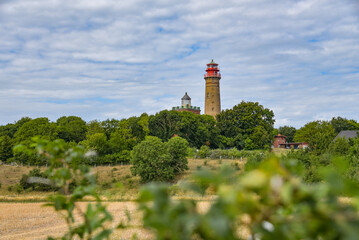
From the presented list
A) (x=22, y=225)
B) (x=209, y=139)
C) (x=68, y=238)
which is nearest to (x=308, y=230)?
(x=68, y=238)

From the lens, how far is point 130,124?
188 feet

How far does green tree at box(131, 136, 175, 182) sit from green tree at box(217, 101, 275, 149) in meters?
23.4

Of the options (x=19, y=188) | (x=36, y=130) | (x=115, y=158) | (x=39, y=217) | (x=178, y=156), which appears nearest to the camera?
(x=39, y=217)

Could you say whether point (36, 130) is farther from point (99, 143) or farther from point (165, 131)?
point (165, 131)

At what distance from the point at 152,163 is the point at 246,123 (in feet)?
93.1

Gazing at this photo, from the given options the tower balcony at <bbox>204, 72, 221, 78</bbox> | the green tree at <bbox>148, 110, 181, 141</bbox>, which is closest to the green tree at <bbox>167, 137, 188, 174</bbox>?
the green tree at <bbox>148, 110, 181, 141</bbox>

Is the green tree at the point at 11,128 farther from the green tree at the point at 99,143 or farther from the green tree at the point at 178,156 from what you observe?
the green tree at the point at 178,156

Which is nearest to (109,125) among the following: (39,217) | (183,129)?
(183,129)

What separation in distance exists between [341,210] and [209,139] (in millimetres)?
61012

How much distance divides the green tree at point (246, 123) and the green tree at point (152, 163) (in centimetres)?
2336

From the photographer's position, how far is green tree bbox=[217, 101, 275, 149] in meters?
60.5

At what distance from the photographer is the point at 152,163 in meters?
38.8

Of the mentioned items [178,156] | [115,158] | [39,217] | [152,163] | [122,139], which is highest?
[122,139]

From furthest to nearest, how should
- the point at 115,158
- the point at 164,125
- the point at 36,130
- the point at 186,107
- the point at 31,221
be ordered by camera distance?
the point at 186,107 < the point at 164,125 < the point at 36,130 < the point at 115,158 < the point at 31,221
